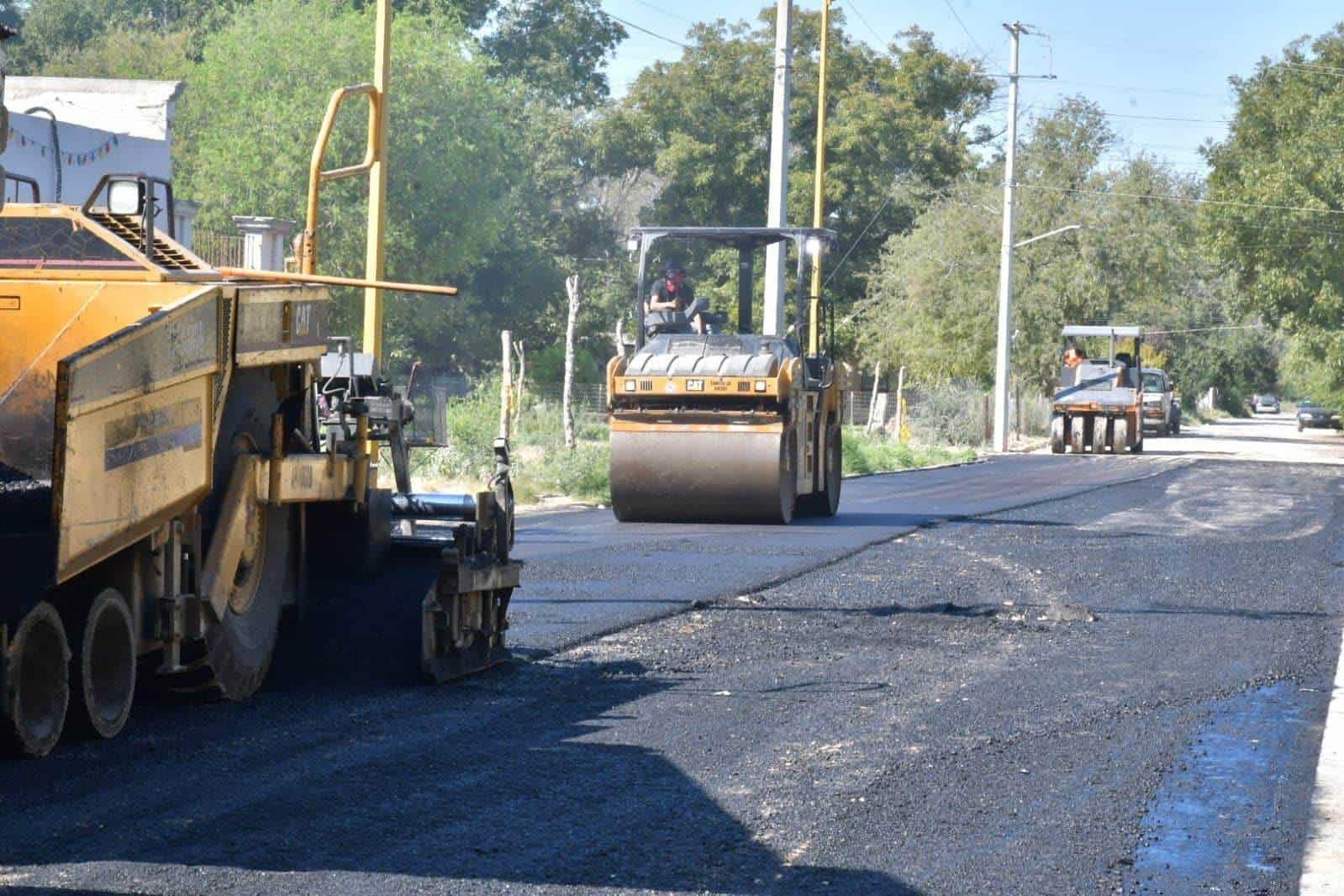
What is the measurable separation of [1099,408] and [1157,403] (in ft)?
54.0

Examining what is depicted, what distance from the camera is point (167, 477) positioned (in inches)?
259

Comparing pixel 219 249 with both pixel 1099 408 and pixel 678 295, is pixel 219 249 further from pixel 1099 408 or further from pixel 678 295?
pixel 1099 408

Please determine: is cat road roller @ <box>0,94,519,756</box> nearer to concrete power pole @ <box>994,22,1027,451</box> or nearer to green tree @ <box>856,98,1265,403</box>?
concrete power pole @ <box>994,22,1027,451</box>

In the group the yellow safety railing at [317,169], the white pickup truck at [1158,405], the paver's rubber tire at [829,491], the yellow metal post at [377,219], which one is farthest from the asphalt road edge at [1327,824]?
the white pickup truck at [1158,405]

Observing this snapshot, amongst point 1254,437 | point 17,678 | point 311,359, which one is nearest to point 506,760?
point 17,678

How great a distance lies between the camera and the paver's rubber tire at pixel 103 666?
652 centimetres

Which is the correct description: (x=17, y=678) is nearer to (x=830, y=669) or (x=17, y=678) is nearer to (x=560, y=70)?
(x=830, y=669)

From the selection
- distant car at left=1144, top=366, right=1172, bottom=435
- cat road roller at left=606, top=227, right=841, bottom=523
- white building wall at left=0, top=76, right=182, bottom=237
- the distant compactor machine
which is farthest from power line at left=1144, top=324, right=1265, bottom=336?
the distant compactor machine

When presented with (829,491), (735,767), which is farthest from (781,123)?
(735,767)

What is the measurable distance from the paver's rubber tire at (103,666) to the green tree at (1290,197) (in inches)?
1699

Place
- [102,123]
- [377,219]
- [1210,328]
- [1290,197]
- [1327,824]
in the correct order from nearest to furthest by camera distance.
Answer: [1327,824] < [377,219] < [102,123] < [1290,197] < [1210,328]

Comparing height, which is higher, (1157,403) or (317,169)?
(317,169)

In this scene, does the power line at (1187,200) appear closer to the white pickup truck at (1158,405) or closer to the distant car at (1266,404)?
the white pickup truck at (1158,405)

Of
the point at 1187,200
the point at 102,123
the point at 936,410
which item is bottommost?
the point at 936,410
